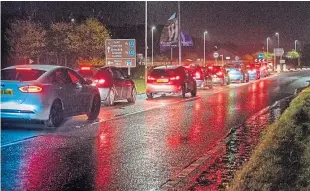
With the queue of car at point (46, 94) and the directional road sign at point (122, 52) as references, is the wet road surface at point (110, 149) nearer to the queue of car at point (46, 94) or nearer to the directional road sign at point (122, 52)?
the queue of car at point (46, 94)

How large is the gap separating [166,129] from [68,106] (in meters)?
2.53

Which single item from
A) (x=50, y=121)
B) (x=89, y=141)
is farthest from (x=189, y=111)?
(x=89, y=141)

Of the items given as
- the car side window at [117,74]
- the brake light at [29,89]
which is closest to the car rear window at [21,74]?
the brake light at [29,89]

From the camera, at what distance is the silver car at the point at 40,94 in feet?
42.9

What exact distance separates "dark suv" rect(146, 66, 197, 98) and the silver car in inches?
425

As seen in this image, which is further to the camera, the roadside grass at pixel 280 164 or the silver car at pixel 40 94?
the silver car at pixel 40 94

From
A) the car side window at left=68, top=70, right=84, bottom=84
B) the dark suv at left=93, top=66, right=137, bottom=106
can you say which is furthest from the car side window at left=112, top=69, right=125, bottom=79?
the car side window at left=68, top=70, right=84, bottom=84

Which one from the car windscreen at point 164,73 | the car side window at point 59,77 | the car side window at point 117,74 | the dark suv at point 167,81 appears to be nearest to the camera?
the car side window at point 59,77

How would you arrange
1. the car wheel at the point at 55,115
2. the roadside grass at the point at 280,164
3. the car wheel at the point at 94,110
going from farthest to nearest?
the car wheel at the point at 94,110, the car wheel at the point at 55,115, the roadside grass at the point at 280,164

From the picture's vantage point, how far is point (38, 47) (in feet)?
153

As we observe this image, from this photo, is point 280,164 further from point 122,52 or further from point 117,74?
point 122,52

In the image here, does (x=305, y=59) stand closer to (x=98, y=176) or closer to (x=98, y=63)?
(x=98, y=63)

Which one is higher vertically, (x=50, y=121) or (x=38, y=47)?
(x=38, y=47)

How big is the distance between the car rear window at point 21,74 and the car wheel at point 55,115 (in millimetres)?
800
